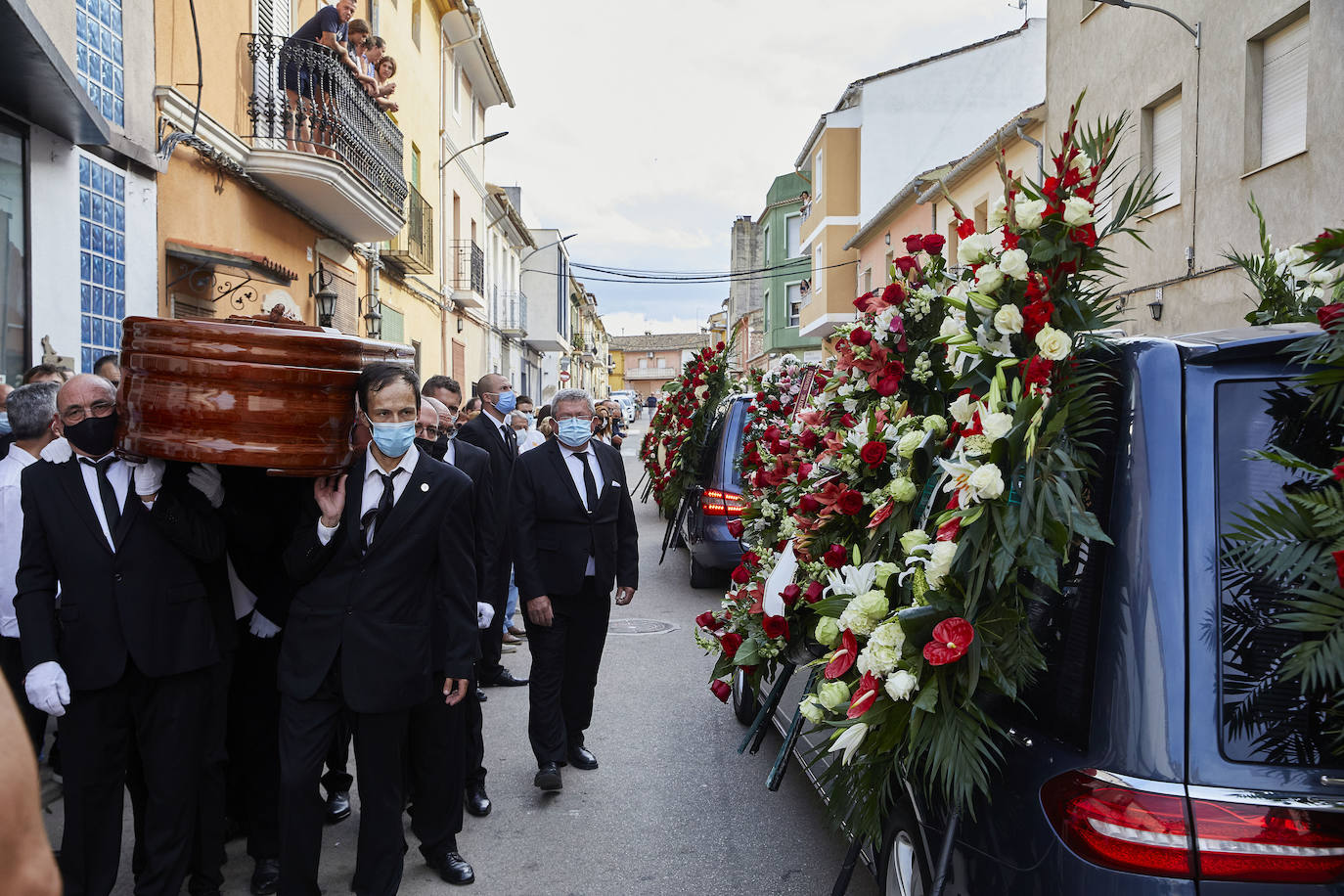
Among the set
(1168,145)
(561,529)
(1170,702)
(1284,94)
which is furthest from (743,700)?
(1168,145)

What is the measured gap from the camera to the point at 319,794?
3.65m

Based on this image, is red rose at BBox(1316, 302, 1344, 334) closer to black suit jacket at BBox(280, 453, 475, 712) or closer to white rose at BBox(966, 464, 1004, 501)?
white rose at BBox(966, 464, 1004, 501)

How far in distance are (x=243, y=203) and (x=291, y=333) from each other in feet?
29.5

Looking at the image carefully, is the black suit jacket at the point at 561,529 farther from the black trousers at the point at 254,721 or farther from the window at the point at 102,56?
the window at the point at 102,56

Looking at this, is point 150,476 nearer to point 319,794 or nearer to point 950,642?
point 319,794

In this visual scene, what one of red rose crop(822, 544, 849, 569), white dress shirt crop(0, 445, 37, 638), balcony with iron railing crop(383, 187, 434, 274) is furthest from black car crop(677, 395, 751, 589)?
balcony with iron railing crop(383, 187, 434, 274)

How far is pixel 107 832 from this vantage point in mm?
3598

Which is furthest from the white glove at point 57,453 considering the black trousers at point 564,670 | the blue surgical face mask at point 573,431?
the blue surgical face mask at point 573,431

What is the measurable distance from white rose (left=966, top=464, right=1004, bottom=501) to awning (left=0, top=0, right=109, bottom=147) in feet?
17.9

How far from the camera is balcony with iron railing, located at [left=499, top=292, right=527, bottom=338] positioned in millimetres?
33594

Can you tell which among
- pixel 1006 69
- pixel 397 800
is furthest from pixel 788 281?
pixel 397 800

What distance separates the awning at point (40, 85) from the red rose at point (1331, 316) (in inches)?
235

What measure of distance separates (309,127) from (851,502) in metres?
10.4

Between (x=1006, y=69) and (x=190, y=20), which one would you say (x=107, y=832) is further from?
(x=1006, y=69)
